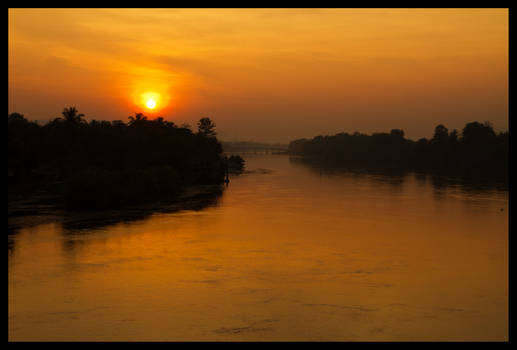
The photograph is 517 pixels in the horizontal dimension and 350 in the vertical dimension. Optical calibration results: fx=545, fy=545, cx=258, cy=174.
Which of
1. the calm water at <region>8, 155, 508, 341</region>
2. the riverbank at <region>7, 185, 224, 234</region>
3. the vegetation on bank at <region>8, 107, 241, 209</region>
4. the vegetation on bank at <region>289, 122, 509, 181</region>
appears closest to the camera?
the calm water at <region>8, 155, 508, 341</region>

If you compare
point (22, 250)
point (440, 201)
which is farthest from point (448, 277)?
point (440, 201)

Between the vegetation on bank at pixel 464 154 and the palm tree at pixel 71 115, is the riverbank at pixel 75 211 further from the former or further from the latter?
the vegetation on bank at pixel 464 154

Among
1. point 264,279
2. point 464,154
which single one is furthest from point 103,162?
point 464,154

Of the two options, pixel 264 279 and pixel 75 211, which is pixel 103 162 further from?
pixel 264 279

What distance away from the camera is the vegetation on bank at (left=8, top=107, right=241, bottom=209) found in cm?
5331

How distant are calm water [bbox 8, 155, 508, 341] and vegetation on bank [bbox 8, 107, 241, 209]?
31.0 feet

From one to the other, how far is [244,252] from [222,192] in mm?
40270

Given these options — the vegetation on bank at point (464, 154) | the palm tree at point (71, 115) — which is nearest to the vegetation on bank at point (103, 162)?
the palm tree at point (71, 115)

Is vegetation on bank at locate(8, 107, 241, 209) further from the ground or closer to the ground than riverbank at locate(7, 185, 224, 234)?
further from the ground

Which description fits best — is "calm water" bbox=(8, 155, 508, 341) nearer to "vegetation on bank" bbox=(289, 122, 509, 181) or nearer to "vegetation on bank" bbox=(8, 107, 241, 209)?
"vegetation on bank" bbox=(8, 107, 241, 209)

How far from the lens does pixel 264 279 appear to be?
26.8m

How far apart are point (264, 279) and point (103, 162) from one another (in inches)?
2088

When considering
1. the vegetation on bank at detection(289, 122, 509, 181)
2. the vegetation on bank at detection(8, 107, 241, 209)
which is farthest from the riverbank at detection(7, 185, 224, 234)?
the vegetation on bank at detection(289, 122, 509, 181)

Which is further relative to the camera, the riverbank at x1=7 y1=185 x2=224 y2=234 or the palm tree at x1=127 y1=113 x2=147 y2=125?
the palm tree at x1=127 y1=113 x2=147 y2=125
